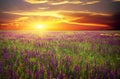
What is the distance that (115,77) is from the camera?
349 cm

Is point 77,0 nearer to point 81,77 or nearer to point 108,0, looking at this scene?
point 108,0

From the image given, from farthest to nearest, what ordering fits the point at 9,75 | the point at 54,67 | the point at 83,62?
the point at 83,62 → the point at 54,67 → the point at 9,75

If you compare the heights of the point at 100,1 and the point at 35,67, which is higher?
the point at 100,1

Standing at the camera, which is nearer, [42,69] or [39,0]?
[42,69]

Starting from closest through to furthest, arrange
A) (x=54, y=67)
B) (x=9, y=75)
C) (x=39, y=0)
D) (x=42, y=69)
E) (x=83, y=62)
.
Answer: (x=9, y=75), (x=42, y=69), (x=54, y=67), (x=83, y=62), (x=39, y=0)

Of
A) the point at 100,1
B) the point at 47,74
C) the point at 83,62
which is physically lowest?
the point at 83,62

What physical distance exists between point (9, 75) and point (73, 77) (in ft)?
3.85

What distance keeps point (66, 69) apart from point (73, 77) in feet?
1.38

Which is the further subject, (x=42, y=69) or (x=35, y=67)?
(x=35, y=67)

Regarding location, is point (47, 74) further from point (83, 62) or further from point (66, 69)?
point (83, 62)

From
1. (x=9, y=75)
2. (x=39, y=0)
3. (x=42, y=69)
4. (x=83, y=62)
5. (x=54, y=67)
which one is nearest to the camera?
(x=9, y=75)

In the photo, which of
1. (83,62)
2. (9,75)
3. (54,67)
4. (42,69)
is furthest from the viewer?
(83,62)

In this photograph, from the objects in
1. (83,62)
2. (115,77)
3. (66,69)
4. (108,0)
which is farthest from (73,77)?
(108,0)

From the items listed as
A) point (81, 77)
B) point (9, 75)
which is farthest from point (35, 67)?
point (81, 77)
